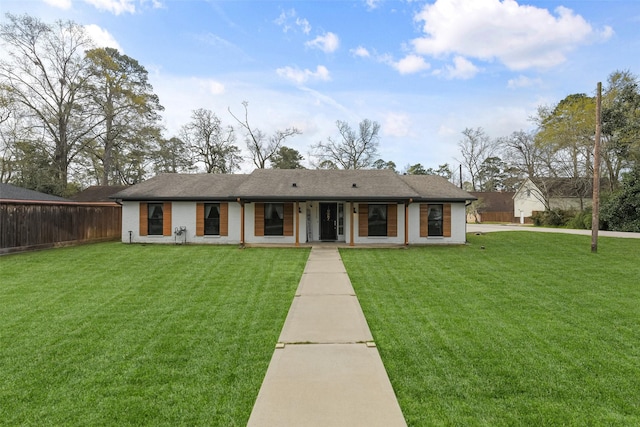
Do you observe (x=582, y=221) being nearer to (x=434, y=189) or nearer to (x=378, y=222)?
(x=434, y=189)

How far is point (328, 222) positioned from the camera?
14672mm

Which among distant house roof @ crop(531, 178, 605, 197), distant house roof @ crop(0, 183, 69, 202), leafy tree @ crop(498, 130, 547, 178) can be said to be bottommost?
distant house roof @ crop(0, 183, 69, 202)

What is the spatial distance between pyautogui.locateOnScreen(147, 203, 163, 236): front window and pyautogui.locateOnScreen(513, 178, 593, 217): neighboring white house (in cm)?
2836

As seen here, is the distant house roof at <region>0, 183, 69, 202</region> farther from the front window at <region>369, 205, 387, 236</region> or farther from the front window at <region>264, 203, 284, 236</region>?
the front window at <region>369, 205, 387, 236</region>

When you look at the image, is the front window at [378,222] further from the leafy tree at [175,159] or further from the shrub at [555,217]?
the leafy tree at [175,159]

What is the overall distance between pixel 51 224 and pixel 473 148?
136ft

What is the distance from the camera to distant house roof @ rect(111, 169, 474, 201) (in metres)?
13.1

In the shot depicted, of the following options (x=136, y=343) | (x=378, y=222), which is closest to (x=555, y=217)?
(x=378, y=222)

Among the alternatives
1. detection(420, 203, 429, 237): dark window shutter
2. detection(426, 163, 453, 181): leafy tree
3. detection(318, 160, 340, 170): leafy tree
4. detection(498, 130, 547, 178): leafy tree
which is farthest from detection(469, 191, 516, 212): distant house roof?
detection(420, 203, 429, 237): dark window shutter


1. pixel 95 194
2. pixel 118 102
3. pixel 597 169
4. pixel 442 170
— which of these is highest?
pixel 118 102

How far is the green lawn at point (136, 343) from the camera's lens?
106 inches

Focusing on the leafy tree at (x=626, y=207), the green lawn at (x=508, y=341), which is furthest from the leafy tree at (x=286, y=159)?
the leafy tree at (x=626, y=207)

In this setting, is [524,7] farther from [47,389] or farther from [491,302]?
[47,389]

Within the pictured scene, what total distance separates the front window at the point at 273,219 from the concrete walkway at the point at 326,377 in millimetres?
8812
